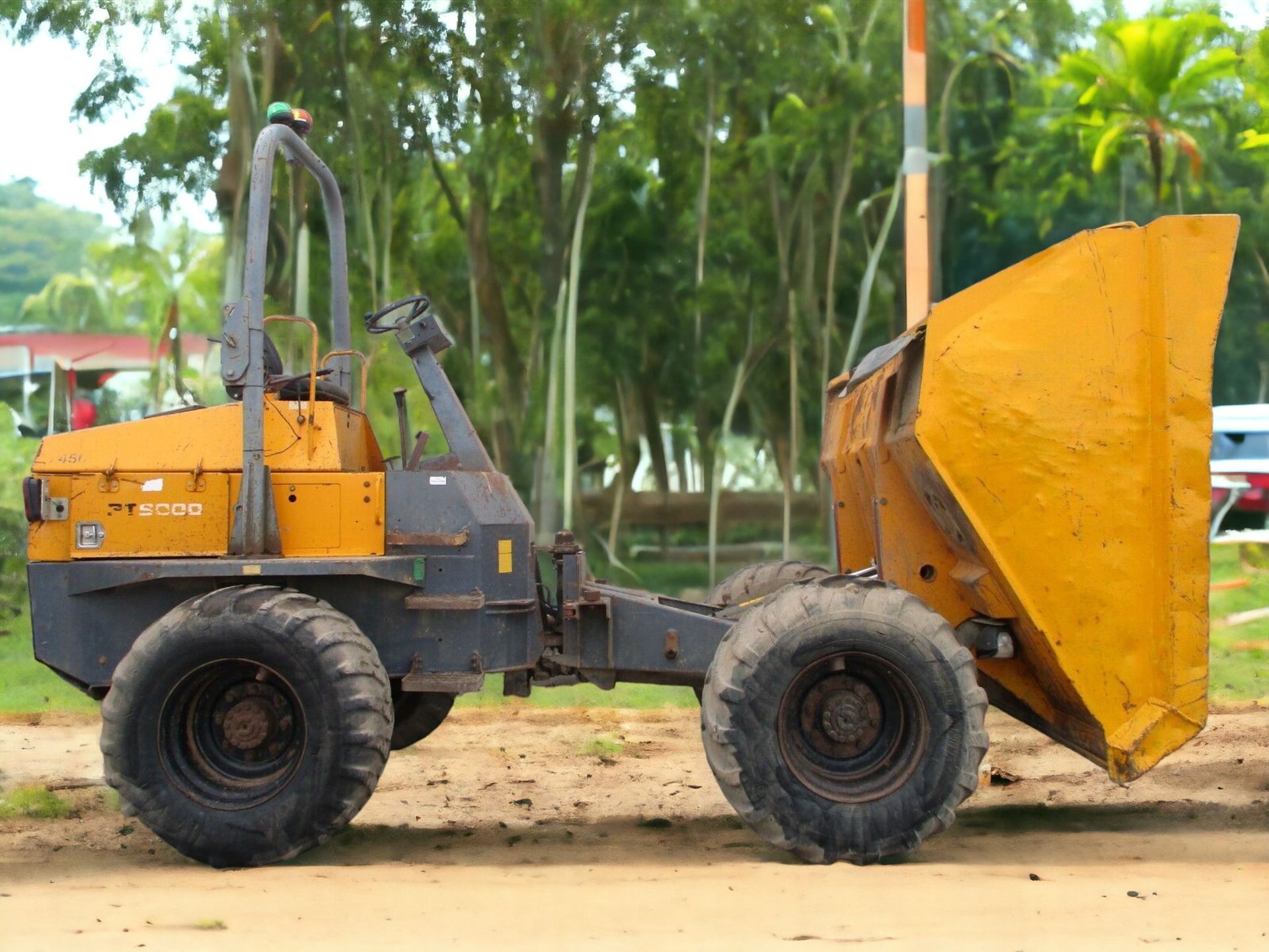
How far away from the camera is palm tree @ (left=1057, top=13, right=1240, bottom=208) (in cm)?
2042

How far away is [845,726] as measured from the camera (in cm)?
629

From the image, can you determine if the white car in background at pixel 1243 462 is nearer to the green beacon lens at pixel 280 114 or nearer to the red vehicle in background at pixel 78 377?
the red vehicle in background at pixel 78 377

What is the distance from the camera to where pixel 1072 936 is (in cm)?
477

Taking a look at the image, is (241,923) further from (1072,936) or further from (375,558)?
(1072,936)

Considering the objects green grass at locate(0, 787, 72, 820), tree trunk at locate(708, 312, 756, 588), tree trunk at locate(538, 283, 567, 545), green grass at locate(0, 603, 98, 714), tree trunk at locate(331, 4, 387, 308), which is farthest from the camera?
tree trunk at locate(708, 312, 756, 588)

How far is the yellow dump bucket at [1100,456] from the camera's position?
598 cm

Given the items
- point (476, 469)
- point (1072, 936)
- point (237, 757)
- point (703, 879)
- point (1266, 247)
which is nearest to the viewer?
point (1072, 936)

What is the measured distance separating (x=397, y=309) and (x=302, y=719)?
2.10m

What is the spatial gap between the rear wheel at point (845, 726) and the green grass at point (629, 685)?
183 inches

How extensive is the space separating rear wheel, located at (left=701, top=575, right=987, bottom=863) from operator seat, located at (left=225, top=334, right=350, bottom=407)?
88.0 inches

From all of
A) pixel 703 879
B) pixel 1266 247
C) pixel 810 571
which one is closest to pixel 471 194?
pixel 1266 247

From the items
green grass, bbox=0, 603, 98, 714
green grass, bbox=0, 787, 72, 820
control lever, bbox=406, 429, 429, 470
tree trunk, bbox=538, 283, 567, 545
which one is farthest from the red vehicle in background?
control lever, bbox=406, 429, 429, 470

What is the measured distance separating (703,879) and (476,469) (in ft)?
7.36

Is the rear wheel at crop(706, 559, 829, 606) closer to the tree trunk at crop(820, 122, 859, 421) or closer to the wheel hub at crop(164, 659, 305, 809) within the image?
the wheel hub at crop(164, 659, 305, 809)
